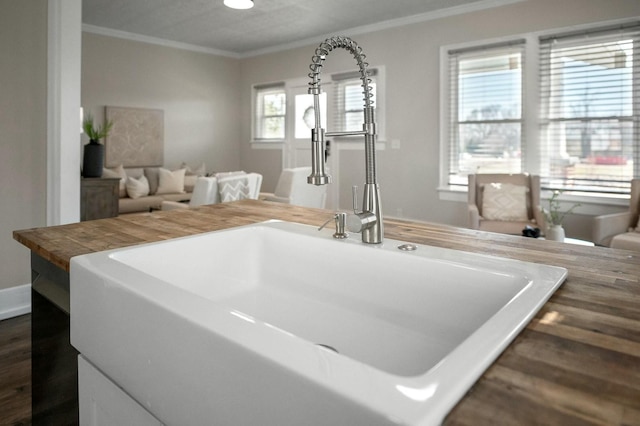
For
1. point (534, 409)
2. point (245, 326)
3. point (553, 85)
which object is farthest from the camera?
point (553, 85)

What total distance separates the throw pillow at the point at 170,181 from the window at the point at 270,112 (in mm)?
1657

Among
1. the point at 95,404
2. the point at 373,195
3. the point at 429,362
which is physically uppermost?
the point at 373,195

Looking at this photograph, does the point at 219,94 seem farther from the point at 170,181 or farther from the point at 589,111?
the point at 589,111

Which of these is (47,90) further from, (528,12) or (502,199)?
(528,12)

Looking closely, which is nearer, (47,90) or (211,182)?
(47,90)

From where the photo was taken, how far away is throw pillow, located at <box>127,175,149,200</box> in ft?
18.9

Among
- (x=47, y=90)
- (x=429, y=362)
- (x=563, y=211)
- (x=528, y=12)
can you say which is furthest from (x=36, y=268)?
(x=528, y=12)

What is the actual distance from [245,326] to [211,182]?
3490 mm

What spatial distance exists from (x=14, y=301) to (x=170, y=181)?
3.40m

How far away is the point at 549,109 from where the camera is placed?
174 inches

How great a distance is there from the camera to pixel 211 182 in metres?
3.95

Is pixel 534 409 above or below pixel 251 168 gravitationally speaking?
below

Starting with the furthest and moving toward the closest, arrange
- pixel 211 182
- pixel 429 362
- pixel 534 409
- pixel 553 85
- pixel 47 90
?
pixel 553 85 → pixel 211 182 → pixel 47 90 → pixel 429 362 → pixel 534 409

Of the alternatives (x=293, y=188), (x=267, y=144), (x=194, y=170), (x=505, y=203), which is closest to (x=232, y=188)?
(x=293, y=188)
